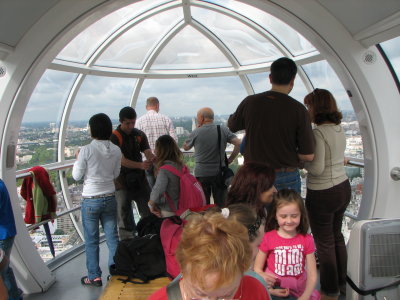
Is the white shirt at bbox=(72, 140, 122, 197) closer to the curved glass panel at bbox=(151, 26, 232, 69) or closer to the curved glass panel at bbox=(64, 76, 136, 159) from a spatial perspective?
the curved glass panel at bbox=(64, 76, 136, 159)

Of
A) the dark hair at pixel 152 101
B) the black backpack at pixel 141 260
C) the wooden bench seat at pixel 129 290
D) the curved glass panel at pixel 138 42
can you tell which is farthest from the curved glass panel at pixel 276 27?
the wooden bench seat at pixel 129 290

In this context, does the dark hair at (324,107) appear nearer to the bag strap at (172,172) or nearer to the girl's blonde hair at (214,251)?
the bag strap at (172,172)

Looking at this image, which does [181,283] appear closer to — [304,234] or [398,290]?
[304,234]

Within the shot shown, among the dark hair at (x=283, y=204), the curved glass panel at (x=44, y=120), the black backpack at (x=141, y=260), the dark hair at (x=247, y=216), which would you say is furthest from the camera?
the curved glass panel at (x=44, y=120)

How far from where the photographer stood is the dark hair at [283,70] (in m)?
2.66

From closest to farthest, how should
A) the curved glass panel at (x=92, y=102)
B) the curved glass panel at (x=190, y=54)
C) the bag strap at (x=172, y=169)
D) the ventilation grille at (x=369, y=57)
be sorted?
the ventilation grille at (x=369, y=57)
the bag strap at (x=172, y=169)
the curved glass panel at (x=92, y=102)
the curved glass panel at (x=190, y=54)

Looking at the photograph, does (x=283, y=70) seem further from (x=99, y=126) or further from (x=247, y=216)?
(x=99, y=126)

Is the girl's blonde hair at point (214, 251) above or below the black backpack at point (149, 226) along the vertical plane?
above

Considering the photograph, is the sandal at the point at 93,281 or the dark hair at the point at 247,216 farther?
the sandal at the point at 93,281

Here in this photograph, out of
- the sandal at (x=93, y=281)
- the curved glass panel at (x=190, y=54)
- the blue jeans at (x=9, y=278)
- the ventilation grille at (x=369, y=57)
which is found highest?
the curved glass panel at (x=190, y=54)

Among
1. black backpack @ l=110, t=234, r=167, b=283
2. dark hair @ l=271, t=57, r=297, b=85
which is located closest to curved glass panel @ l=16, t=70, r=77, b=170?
black backpack @ l=110, t=234, r=167, b=283

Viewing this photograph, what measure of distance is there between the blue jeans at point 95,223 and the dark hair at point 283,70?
210 cm

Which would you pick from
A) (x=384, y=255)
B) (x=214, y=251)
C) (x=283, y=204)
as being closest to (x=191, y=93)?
(x=283, y=204)

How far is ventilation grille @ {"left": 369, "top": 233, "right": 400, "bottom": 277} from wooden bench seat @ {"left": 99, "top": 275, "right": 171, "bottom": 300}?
1532 mm
